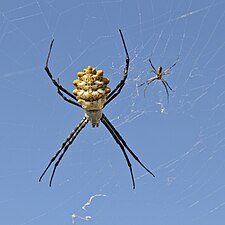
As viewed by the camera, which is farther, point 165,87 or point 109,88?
point 165,87

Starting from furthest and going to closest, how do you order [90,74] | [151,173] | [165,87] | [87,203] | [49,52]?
[165,87]
[87,203]
[151,173]
[49,52]
[90,74]

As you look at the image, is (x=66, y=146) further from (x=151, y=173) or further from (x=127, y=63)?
(x=127, y=63)

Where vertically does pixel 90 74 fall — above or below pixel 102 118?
below

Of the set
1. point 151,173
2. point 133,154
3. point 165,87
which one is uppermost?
point 165,87

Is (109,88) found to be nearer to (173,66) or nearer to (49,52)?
(49,52)

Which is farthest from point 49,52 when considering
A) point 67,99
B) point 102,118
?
point 102,118

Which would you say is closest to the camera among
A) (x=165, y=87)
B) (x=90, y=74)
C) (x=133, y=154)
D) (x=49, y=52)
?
(x=90, y=74)
